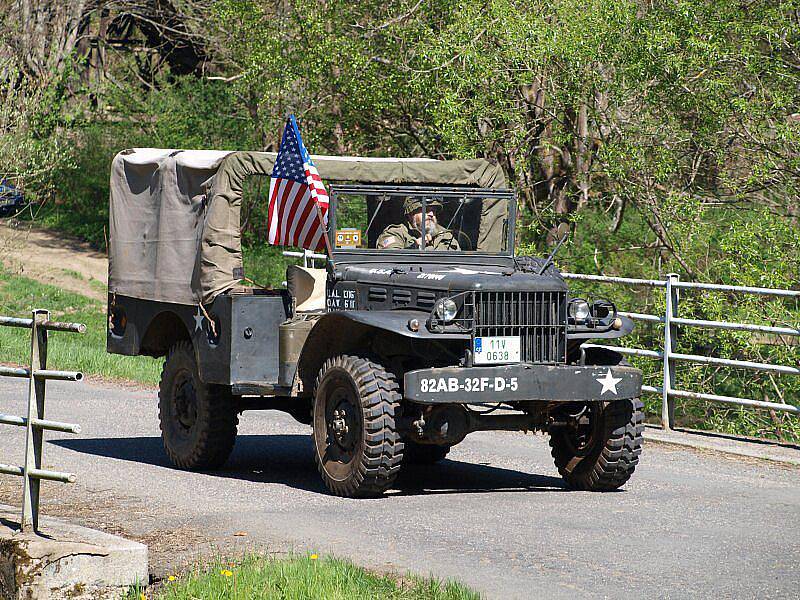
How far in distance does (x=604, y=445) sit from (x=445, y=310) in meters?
1.65

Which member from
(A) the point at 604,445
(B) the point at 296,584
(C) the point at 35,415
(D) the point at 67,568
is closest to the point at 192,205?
(A) the point at 604,445

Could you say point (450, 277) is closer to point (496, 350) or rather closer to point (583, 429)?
point (496, 350)

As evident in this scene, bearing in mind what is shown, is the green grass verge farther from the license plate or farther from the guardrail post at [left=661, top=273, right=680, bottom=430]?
the guardrail post at [left=661, top=273, right=680, bottom=430]

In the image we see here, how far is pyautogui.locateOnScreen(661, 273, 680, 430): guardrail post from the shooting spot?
14031 millimetres

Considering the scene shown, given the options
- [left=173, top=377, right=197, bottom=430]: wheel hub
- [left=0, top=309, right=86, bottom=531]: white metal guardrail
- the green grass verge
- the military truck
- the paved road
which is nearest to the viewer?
the green grass verge

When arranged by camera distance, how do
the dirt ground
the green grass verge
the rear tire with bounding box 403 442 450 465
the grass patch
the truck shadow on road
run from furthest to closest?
the dirt ground < the grass patch < the rear tire with bounding box 403 442 450 465 < the truck shadow on road < the green grass verge

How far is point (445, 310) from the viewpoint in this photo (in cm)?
941

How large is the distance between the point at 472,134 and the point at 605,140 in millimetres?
2193

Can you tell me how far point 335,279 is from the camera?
10570 millimetres

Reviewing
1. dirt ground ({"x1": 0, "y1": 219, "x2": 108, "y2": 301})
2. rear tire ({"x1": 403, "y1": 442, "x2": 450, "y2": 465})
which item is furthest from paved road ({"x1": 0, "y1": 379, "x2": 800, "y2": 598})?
dirt ground ({"x1": 0, "y1": 219, "x2": 108, "y2": 301})

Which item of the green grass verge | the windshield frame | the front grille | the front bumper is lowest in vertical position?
the green grass verge

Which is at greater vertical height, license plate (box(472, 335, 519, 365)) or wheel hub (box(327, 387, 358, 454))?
license plate (box(472, 335, 519, 365))

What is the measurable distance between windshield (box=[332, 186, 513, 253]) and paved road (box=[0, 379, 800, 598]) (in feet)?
5.98

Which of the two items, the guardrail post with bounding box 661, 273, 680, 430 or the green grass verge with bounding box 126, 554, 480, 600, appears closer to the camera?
the green grass verge with bounding box 126, 554, 480, 600
